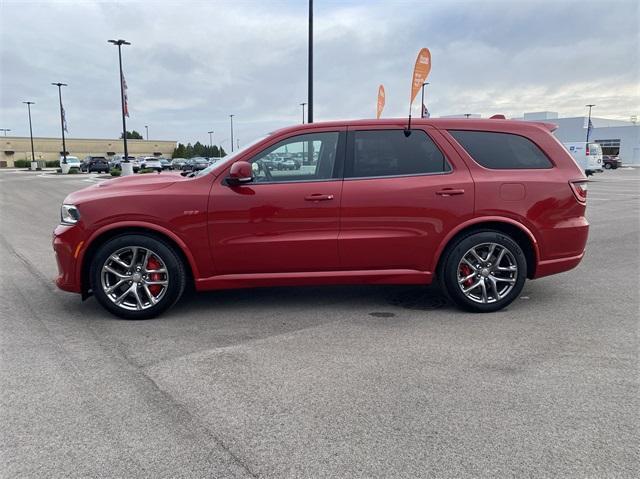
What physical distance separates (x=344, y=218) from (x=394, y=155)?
2.66ft

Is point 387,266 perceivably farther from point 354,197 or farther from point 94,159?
point 94,159

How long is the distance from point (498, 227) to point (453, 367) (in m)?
1.84

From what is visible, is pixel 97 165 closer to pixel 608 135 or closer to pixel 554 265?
pixel 554 265

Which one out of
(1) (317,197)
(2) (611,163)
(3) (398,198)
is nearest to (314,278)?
(1) (317,197)

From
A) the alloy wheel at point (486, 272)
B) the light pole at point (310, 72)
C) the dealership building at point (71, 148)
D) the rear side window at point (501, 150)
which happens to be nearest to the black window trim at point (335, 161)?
the rear side window at point (501, 150)

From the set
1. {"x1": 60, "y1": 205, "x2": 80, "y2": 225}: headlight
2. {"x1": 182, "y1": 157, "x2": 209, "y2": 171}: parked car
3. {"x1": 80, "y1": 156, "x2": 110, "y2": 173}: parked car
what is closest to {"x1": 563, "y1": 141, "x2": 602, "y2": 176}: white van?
{"x1": 182, "y1": 157, "x2": 209, "y2": 171}: parked car

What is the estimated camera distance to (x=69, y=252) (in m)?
4.55

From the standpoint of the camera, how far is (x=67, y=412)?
9.80 feet

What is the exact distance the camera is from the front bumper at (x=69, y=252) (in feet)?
14.9

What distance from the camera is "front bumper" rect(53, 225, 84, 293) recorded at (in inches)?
178

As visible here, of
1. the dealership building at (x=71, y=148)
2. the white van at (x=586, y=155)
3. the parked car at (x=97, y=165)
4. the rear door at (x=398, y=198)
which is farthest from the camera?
the dealership building at (x=71, y=148)

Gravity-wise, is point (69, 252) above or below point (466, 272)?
above

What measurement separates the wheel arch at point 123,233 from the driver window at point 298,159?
946 millimetres

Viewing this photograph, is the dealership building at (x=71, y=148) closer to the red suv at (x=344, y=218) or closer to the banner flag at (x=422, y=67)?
the banner flag at (x=422, y=67)
